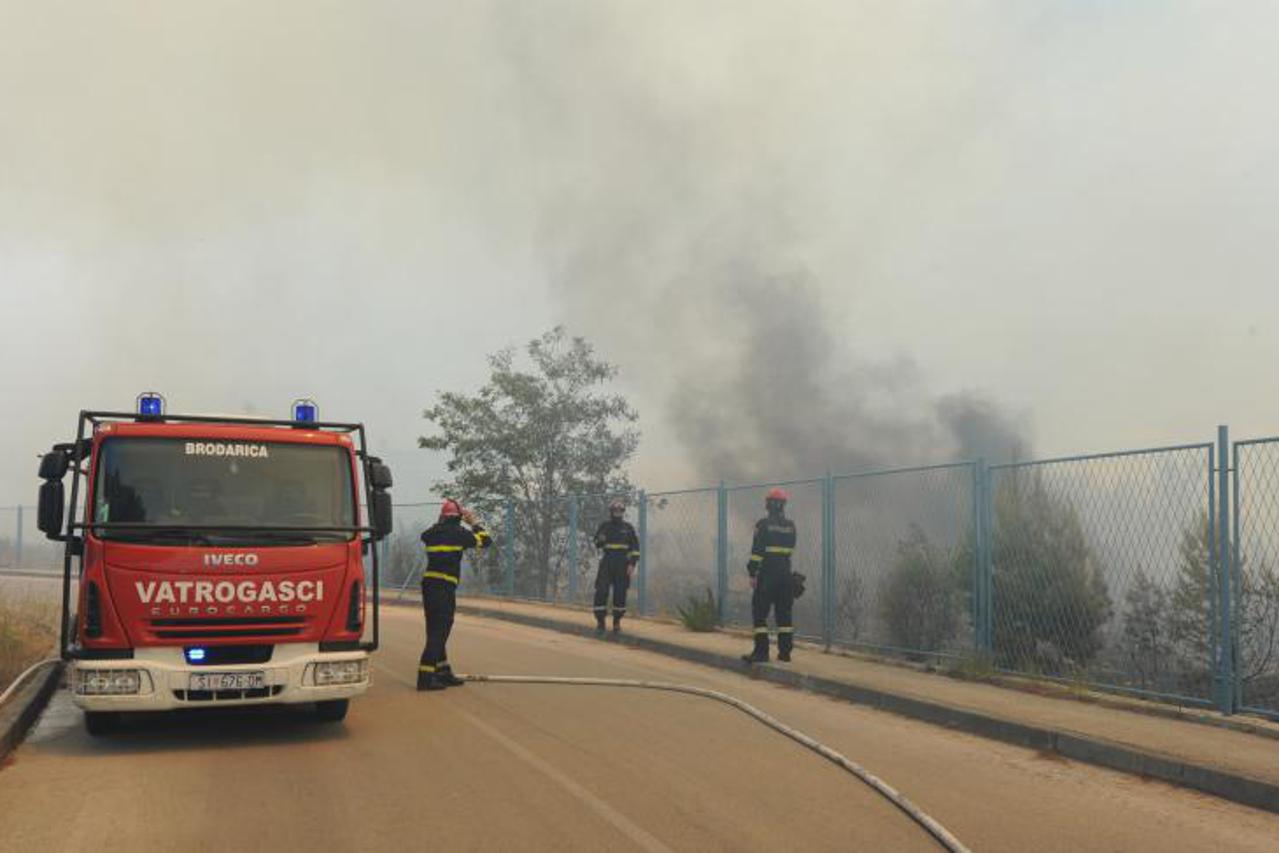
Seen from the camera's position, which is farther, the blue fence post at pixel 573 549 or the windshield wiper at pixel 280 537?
the blue fence post at pixel 573 549

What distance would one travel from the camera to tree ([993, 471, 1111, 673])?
32.7 feet

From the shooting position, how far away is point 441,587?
32.7ft

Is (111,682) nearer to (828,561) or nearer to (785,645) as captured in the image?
(785,645)

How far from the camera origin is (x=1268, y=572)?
26.7 ft

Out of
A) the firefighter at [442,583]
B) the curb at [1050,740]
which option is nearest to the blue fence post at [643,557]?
the curb at [1050,740]

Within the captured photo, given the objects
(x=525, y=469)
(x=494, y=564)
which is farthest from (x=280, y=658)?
(x=525, y=469)

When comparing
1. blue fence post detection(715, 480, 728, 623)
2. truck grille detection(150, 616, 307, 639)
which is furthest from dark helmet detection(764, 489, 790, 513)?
truck grille detection(150, 616, 307, 639)

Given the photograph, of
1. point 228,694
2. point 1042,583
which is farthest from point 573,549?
point 228,694

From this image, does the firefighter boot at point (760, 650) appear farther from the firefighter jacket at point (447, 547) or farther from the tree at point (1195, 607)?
the tree at point (1195, 607)

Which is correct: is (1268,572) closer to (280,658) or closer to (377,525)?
(377,525)

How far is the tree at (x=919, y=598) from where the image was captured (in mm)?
11898

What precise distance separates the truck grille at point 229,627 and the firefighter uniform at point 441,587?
8.34 ft

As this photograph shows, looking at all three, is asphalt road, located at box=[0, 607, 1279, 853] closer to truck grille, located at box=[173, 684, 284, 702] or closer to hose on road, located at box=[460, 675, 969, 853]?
hose on road, located at box=[460, 675, 969, 853]

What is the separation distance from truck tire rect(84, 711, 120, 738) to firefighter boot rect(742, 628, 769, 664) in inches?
252
